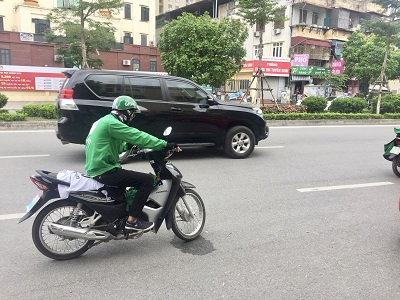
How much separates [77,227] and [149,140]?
1.10 m

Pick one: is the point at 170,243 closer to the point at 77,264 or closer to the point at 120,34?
the point at 77,264

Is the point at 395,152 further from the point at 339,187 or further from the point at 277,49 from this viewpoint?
the point at 277,49

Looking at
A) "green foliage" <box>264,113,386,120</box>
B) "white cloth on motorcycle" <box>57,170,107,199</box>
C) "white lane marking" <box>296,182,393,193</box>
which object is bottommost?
"white lane marking" <box>296,182,393,193</box>

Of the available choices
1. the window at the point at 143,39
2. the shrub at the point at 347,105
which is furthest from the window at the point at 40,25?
the shrub at the point at 347,105

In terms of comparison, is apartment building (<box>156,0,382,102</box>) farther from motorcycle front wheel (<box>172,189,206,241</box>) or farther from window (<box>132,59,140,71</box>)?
motorcycle front wheel (<box>172,189,206,241</box>)

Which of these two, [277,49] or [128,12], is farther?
[128,12]

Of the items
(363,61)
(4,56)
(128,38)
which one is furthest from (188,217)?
(128,38)

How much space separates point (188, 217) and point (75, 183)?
130cm

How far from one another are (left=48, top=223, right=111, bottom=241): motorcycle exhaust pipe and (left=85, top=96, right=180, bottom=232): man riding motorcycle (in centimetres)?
26

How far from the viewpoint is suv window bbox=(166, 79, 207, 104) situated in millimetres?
7527

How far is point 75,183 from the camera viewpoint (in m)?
3.22

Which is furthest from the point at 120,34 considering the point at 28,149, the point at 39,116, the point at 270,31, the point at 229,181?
the point at 229,181

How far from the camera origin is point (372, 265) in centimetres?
338

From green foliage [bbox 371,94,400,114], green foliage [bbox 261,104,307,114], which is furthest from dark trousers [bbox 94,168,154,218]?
green foliage [bbox 371,94,400,114]
